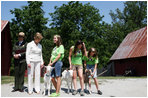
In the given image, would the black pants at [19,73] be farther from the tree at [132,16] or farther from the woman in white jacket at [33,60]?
the tree at [132,16]

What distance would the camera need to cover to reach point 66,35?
97.8 ft

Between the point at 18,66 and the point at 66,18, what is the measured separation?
2503cm

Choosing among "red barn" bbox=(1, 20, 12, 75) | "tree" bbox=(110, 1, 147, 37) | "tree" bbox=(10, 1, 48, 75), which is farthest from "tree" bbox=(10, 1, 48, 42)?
"tree" bbox=(110, 1, 147, 37)

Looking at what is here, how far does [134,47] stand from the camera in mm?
25375

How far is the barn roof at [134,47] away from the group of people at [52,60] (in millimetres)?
17795

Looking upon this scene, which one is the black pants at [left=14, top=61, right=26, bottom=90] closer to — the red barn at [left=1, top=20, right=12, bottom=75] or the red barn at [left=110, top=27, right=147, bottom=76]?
the red barn at [left=1, top=20, right=12, bottom=75]

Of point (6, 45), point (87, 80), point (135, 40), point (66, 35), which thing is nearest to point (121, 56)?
point (135, 40)

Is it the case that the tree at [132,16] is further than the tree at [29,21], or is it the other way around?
the tree at [132,16]

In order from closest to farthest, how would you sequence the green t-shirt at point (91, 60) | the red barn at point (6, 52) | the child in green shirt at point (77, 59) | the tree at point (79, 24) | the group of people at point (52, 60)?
the group of people at point (52, 60), the child in green shirt at point (77, 59), the green t-shirt at point (91, 60), the red barn at point (6, 52), the tree at point (79, 24)

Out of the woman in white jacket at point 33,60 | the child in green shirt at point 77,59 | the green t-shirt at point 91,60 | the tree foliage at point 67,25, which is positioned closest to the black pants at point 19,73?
the woman in white jacket at point 33,60

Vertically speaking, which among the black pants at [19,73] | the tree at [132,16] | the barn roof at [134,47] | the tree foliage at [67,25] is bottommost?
the black pants at [19,73]

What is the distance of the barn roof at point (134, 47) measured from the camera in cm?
2374

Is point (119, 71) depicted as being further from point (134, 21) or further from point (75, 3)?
point (134, 21)

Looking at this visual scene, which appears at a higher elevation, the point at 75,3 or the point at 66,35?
the point at 75,3
